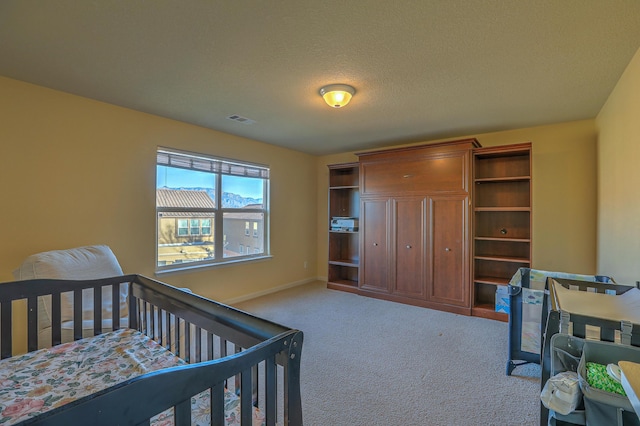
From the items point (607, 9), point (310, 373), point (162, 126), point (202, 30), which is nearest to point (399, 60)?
point (607, 9)

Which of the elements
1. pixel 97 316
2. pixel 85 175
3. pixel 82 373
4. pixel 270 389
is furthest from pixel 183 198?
pixel 270 389

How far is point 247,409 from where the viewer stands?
0.87 meters

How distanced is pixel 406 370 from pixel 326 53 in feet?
8.02

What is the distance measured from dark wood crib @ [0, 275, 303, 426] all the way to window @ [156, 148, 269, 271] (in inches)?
62.1

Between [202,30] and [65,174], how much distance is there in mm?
2023

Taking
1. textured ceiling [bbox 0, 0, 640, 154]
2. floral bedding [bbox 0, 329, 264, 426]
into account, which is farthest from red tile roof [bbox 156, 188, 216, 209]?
floral bedding [bbox 0, 329, 264, 426]

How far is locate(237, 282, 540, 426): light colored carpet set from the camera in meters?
1.86

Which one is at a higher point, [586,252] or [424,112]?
[424,112]

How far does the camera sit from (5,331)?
1579 mm

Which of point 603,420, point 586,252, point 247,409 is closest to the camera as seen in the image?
point 247,409

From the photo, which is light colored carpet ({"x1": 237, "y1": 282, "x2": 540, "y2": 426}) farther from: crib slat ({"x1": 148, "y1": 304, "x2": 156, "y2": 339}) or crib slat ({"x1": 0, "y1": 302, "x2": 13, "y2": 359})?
crib slat ({"x1": 0, "y1": 302, "x2": 13, "y2": 359})

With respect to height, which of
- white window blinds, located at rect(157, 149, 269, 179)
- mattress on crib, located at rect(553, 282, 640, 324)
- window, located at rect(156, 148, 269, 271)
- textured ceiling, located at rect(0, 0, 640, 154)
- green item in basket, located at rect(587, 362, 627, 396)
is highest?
textured ceiling, located at rect(0, 0, 640, 154)

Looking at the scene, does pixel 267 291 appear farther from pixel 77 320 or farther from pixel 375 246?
pixel 77 320

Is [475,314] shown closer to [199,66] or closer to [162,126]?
[199,66]
